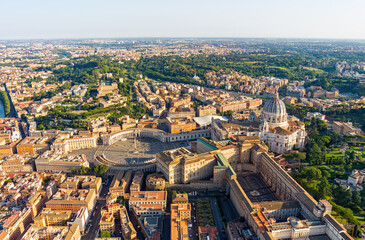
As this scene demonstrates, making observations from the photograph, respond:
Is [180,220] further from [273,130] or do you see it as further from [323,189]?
[273,130]

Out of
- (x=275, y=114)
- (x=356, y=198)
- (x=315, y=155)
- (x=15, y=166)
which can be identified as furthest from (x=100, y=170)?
(x=356, y=198)

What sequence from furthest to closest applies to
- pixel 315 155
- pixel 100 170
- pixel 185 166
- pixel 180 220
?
1. pixel 315 155
2. pixel 100 170
3. pixel 185 166
4. pixel 180 220

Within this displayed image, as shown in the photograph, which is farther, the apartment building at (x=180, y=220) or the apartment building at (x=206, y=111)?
the apartment building at (x=206, y=111)

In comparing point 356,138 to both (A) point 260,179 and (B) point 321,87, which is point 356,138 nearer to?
(A) point 260,179

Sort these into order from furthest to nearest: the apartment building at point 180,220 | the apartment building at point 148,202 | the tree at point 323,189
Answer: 1. the tree at point 323,189
2. the apartment building at point 148,202
3. the apartment building at point 180,220

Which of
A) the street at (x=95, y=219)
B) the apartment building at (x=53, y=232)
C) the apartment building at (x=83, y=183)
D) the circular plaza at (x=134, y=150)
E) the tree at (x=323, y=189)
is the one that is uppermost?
the tree at (x=323, y=189)

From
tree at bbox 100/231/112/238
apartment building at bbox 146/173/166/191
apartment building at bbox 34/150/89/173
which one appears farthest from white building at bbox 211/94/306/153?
tree at bbox 100/231/112/238

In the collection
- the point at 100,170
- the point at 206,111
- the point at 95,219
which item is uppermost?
the point at 206,111

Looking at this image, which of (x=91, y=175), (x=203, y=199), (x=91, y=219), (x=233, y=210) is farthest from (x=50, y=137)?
(x=233, y=210)

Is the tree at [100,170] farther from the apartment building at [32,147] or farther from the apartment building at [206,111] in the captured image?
the apartment building at [206,111]

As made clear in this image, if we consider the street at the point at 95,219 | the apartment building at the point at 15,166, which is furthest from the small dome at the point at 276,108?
the apartment building at the point at 15,166

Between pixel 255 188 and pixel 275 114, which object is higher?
pixel 275 114
